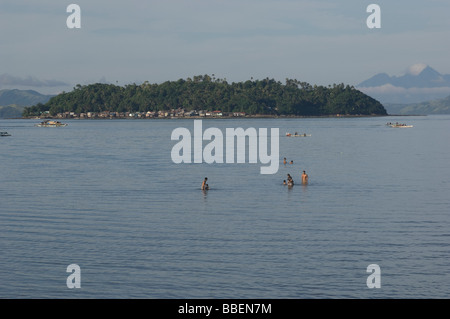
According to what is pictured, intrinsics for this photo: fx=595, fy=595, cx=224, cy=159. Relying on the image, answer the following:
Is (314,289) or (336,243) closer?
(314,289)

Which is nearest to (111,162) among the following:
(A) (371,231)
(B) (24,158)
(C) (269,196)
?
(B) (24,158)

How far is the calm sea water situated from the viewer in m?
28.2

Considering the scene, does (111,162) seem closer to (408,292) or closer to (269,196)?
(269,196)

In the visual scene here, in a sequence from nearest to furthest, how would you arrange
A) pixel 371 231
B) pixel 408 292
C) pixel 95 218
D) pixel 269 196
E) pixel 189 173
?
1. pixel 408 292
2. pixel 371 231
3. pixel 95 218
4. pixel 269 196
5. pixel 189 173

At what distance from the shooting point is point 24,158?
9962 cm

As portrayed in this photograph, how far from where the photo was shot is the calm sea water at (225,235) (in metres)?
28.2

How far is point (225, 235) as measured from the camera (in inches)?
1500

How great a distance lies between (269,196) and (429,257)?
23679mm

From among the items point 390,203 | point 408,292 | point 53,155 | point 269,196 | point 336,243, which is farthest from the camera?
point 53,155

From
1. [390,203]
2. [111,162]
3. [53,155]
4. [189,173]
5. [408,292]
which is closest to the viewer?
[408,292]
